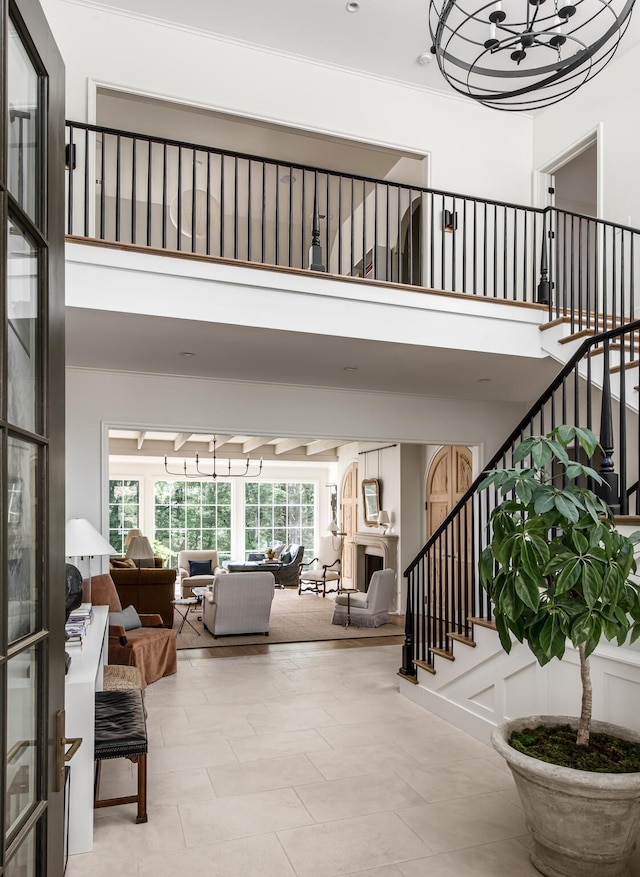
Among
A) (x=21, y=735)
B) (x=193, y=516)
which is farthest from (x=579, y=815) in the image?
(x=193, y=516)

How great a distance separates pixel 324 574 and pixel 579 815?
29.7 feet

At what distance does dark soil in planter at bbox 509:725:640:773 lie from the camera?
2697 mm

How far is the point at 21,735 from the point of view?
1.17 metres

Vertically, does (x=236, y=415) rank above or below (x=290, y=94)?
below

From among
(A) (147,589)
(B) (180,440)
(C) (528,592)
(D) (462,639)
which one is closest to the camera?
(C) (528,592)

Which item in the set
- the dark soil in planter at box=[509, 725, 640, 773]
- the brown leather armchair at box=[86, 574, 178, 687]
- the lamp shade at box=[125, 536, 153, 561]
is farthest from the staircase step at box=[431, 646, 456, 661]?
the lamp shade at box=[125, 536, 153, 561]

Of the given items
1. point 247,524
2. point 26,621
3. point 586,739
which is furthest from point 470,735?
point 247,524

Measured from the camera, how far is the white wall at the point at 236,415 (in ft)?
20.2

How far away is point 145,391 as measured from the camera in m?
6.36

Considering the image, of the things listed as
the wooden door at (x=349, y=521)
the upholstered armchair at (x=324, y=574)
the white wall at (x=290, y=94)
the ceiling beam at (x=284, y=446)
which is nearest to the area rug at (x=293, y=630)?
the upholstered armchair at (x=324, y=574)

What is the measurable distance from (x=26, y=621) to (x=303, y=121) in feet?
19.3

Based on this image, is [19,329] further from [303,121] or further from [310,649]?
[310,649]

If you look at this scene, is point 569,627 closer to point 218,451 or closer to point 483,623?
point 483,623

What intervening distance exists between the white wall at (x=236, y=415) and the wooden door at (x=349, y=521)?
518 cm
